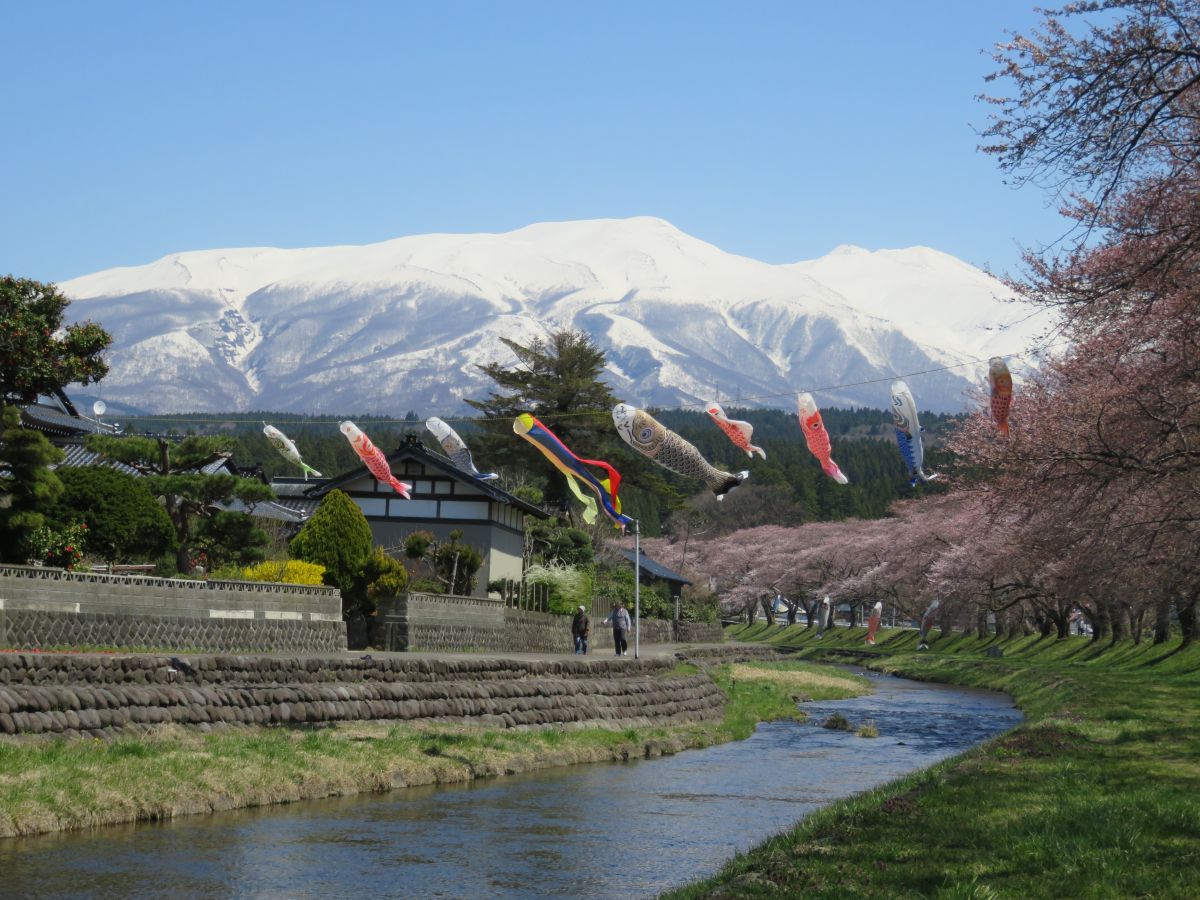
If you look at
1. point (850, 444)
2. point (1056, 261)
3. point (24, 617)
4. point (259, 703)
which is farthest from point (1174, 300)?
point (850, 444)

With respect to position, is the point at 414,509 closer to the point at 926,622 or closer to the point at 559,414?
the point at 559,414

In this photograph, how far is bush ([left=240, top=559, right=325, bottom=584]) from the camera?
29062 millimetres

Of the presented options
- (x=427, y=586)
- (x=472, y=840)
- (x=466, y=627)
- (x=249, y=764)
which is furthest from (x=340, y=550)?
(x=472, y=840)

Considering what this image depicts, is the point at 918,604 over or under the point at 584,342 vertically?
under

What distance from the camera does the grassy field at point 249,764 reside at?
14062 millimetres

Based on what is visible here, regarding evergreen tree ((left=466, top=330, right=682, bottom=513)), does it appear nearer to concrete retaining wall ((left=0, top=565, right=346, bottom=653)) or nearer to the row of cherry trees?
the row of cherry trees

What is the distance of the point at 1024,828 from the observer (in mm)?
11391

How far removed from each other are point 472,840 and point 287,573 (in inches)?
629

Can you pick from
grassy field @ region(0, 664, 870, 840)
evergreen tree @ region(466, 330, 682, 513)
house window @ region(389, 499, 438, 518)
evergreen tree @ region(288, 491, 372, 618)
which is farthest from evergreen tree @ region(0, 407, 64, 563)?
evergreen tree @ region(466, 330, 682, 513)

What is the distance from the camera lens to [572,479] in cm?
4184

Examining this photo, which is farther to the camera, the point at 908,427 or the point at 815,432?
the point at 815,432

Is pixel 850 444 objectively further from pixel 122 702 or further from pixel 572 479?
pixel 122 702

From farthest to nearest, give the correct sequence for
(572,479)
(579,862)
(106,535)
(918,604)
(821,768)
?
(918,604) → (572,479) → (106,535) → (821,768) → (579,862)

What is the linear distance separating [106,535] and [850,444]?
14458cm
